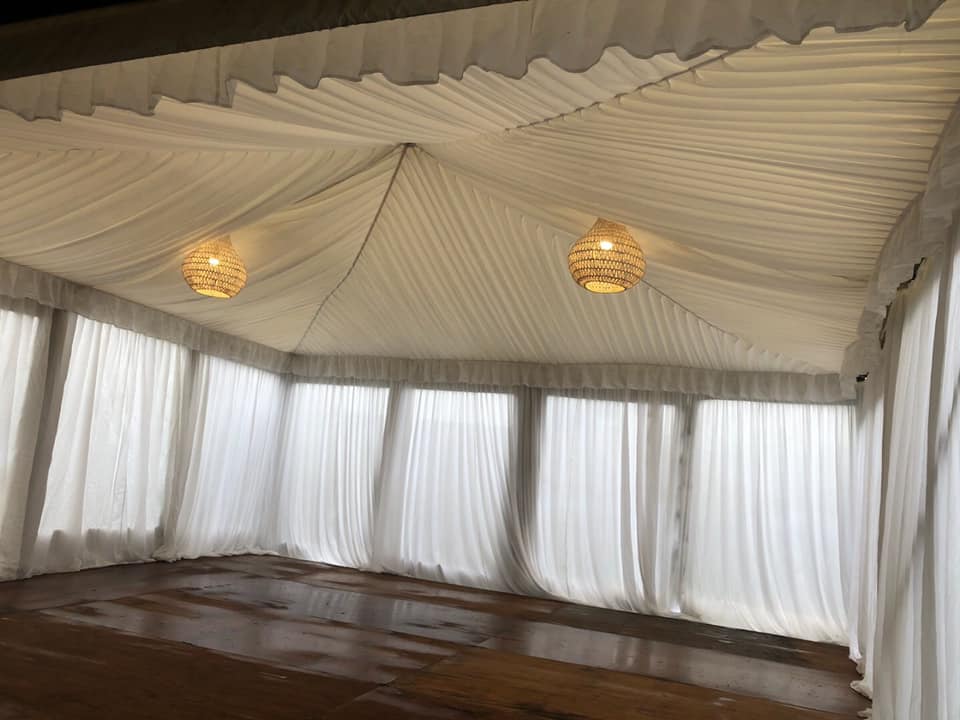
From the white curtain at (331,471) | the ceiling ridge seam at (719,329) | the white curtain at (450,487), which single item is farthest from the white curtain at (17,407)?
the ceiling ridge seam at (719,329)

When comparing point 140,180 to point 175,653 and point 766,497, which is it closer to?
A: point 175,653

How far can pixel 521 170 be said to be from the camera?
3920 mm

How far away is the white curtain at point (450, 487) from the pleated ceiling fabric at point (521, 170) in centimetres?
102

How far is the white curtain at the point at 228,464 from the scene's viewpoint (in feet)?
25.0

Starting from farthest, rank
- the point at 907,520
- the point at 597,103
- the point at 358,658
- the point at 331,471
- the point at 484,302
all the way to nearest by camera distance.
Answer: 1. the point at 331,471
2. the point at 484,302
3. the point at 358,658
4. the point at 907,520
5. the point at 597,103

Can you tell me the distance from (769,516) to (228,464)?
564cm

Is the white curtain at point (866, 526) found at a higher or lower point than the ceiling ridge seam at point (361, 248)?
lower

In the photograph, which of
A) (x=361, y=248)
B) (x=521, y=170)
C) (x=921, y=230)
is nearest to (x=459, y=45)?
(x=921, y=230)

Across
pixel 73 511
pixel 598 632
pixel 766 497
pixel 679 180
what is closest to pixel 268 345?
pixel 73 511

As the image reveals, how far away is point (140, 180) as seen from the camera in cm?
434

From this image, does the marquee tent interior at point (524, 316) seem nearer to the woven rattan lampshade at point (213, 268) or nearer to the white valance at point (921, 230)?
the white valance at point (921, 230)

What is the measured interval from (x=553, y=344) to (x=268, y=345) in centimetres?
349

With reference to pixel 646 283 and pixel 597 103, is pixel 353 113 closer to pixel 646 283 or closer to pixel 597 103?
pixel 597 103

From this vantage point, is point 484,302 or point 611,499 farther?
point 611,499
